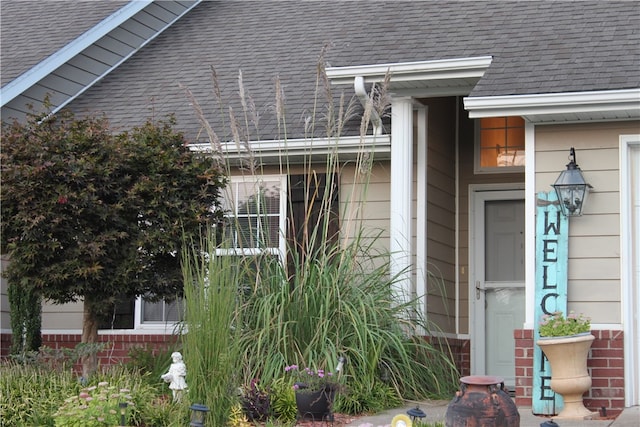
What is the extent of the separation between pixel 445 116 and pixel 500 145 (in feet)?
2.38

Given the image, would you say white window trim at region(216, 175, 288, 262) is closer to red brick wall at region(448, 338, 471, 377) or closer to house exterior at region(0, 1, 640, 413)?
house exterior at region(0, 1, 640, 413)

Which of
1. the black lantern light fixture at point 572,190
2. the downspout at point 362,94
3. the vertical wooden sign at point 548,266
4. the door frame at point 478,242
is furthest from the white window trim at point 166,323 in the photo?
the black lantern light fixture at point 572,190

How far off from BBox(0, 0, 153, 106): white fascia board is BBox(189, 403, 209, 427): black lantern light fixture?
19.8 ft

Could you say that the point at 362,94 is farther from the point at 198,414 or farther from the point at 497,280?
the point at 198,414

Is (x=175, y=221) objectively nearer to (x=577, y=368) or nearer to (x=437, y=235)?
(x=437, y=235)

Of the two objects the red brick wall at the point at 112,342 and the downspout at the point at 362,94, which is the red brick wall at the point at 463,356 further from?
the red brick wall at the point at 112,342

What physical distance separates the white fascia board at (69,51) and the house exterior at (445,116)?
27 millimetres

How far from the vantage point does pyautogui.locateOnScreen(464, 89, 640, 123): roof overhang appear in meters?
8.03

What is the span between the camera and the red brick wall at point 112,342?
35.1ft

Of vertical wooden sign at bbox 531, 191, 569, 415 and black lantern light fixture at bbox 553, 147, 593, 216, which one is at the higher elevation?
black lantern light fixture at bbox 553, 147, 593, 216

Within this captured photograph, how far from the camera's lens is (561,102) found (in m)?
8.12

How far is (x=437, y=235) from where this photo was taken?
1020 centimetres

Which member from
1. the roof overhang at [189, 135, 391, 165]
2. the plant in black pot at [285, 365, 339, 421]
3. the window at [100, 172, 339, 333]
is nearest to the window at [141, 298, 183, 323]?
the window at [100, 172, 339, 333]

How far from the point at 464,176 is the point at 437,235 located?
969mm
